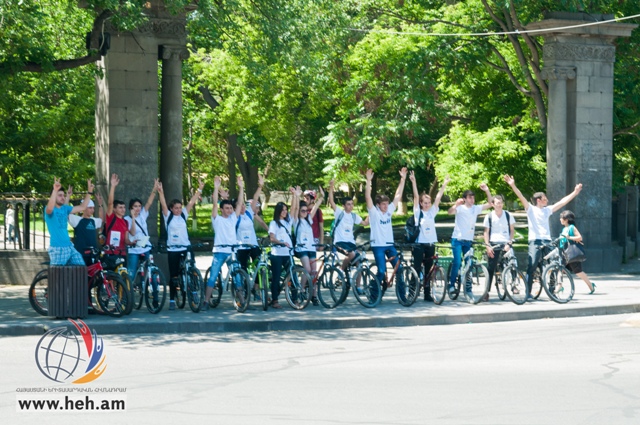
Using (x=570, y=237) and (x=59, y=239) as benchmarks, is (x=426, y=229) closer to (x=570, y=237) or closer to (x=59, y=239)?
(x=570, y=237)

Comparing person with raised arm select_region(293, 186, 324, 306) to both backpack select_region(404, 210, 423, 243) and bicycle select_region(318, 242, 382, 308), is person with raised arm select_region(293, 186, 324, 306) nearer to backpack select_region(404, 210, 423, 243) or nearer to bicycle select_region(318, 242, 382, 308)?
bicycle select_region(318, 242, 382, 308)

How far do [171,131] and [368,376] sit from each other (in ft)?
41.0

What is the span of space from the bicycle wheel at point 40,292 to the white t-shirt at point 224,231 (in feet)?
8.22

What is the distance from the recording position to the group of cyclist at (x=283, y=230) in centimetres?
1603

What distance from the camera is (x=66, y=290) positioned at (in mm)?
14672

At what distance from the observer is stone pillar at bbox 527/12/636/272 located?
2448 centimetres

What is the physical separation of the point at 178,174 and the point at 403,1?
12958mm

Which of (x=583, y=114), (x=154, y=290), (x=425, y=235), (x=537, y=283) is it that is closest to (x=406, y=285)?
(x=425, y=235)

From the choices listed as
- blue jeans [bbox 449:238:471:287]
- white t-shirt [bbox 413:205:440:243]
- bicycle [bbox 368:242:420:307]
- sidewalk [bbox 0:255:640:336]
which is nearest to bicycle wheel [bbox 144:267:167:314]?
sidewalk [bbox 0:255:640:336]

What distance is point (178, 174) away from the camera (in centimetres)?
2194

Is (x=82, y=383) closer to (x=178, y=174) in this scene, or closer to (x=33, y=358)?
(x=33, y=358)

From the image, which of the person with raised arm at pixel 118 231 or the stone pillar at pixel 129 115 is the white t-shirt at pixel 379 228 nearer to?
the person with raised arm at pixel 118 231

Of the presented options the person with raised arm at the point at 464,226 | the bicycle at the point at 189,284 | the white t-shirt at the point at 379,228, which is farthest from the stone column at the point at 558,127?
the bicycle at the point at 189,284

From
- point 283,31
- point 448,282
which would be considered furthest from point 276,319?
point 283,31
